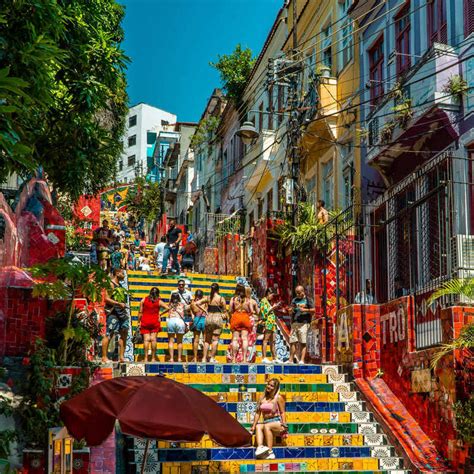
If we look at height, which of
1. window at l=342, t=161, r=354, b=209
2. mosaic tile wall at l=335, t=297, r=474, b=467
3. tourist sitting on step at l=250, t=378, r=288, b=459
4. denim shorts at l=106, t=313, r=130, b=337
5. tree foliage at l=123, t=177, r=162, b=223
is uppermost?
tree foliage at l=123, t=177, r=162, b=223

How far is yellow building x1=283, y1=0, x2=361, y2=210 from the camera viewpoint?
23.5m

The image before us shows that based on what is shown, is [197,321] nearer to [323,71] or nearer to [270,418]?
[270,418]

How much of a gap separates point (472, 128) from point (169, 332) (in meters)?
6.82

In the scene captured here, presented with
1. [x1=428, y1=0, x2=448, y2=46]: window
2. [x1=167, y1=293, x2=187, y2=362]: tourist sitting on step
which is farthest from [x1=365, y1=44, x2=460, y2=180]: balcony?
[x1=167, y1=293, x2=187, y2=362]: tourist sitting on step

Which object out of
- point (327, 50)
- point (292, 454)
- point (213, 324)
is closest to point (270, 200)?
point (327, 50)

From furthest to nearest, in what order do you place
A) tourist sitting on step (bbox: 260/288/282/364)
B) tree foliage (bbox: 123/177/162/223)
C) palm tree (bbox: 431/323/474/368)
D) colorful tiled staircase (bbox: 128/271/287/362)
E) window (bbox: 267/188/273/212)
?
tree foliage (bbox: 123/177/162/223) < window (bbox: 267/188/273/212) < colorful tiled staircase (bbox: 128/271/287/362) < tourist sitting on step (bbox: 260/288/282/364) < palm tree (bbox: 431/323/474/368)

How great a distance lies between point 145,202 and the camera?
61406 millimetres

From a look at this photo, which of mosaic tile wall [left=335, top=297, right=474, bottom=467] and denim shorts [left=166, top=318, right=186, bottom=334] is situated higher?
denim shorts [left=166, top=318, right=186, bottom=334]

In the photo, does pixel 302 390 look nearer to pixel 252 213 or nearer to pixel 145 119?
pixel 252 213

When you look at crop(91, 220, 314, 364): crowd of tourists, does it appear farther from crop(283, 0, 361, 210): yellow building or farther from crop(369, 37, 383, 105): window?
crop(369, 37, 383, 105): window

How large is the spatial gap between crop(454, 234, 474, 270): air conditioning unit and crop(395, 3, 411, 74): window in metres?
6.49

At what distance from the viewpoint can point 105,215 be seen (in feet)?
182

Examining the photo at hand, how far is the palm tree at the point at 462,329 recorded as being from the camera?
12.3 m

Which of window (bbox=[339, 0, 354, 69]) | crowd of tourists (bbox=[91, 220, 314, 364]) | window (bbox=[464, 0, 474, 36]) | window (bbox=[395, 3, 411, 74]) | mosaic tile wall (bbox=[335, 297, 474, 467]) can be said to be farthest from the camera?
window (bbox=[339, 0, 354, 69])
